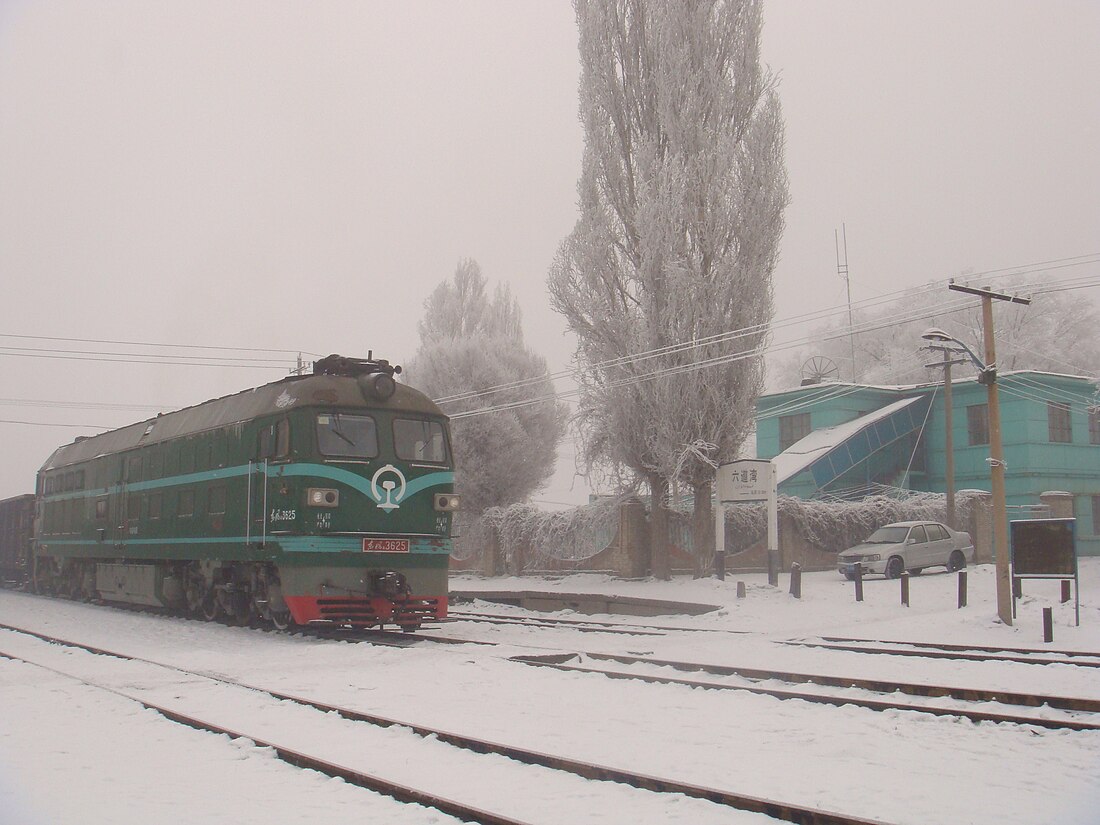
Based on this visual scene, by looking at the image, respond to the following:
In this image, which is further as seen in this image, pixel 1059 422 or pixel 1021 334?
pixel 1021 334

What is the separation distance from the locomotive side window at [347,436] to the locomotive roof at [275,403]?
0.20m

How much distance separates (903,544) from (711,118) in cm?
1172

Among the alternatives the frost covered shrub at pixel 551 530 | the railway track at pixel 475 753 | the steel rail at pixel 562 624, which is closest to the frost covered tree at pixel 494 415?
the frost covered shrub at pixel 551 530

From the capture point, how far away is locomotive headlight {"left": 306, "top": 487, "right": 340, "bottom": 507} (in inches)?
549

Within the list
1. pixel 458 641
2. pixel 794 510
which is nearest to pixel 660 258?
pixel 794 510

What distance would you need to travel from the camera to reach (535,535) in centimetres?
3108

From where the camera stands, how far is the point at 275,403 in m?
14.9

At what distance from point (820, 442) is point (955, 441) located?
5.00 meters

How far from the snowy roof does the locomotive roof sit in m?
20.8

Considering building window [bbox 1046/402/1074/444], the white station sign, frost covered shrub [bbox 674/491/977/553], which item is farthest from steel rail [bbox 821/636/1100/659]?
building window [bbox 1046/402/1074/444]

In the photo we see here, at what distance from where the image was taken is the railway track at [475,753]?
18.3 ft

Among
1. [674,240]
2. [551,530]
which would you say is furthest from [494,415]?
[674,240]

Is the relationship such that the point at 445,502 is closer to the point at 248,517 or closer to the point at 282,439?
the point at 282,439

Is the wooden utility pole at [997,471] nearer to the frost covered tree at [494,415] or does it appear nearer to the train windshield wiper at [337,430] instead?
the train windshield wiper at [337,430]
